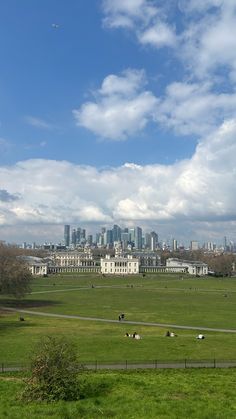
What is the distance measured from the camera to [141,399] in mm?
21000

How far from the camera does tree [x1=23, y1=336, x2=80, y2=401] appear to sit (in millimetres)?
20266

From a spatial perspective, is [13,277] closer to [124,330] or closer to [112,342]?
[124,330]

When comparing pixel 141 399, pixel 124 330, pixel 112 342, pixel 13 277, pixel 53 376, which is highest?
pixel 13 277

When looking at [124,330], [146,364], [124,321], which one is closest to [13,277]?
[124,321]

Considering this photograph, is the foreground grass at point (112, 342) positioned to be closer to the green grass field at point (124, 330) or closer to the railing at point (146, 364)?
the green grass field at point (124, 330)

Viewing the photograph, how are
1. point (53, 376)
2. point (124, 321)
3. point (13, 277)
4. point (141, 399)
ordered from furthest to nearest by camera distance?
point (13, 277) → point (124, 321) → point (141, 399) → point (53, 376)

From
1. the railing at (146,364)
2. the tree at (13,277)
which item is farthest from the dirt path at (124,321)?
the railing at (146,364)

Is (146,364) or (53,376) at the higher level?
(53,376)

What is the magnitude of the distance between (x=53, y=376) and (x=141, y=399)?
395cm

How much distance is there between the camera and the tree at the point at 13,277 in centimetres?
7744

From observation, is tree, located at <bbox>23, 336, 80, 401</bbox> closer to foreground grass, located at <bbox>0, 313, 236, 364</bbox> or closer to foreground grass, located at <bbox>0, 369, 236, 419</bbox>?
foreground grass, located at <bbox>0, 369, 236, 419</bbox>

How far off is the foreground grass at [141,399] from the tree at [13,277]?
50.6 metres

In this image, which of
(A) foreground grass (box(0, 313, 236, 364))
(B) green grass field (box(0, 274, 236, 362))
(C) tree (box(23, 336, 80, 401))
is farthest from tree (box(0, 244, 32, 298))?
(C) tree (box(23, 336, 80, 401))

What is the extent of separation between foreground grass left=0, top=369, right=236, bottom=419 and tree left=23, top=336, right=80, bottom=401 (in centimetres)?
58
